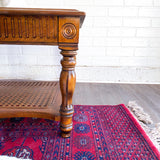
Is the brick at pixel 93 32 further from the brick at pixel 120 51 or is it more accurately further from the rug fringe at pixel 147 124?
the rug fringe at pixel 147 124

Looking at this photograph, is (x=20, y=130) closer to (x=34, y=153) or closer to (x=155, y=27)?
(x=34, y=153)

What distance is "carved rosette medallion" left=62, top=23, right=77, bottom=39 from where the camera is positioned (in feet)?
2.55

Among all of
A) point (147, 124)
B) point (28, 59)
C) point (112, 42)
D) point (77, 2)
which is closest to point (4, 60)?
point (28, 59)

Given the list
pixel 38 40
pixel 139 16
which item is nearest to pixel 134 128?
pixel 38 40

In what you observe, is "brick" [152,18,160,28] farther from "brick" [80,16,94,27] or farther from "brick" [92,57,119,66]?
"brick" [80,16,94,27]

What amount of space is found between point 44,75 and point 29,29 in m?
1.48

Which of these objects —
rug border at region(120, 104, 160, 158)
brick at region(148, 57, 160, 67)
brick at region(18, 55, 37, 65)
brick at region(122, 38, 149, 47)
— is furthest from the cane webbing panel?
brick at region(148, 57, 160, 67)

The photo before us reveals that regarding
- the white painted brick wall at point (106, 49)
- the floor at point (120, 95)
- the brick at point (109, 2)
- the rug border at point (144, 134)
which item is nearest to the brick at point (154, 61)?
the white painted brick wall at point (106, 49)

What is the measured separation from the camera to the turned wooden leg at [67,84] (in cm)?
83

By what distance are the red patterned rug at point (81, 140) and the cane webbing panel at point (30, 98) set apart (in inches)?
5.8

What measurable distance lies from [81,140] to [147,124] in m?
Result: 0.53

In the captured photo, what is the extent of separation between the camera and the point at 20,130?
1.04 meters

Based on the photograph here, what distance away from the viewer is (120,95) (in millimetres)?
1772

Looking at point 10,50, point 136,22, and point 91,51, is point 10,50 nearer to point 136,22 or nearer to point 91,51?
point 91,51
